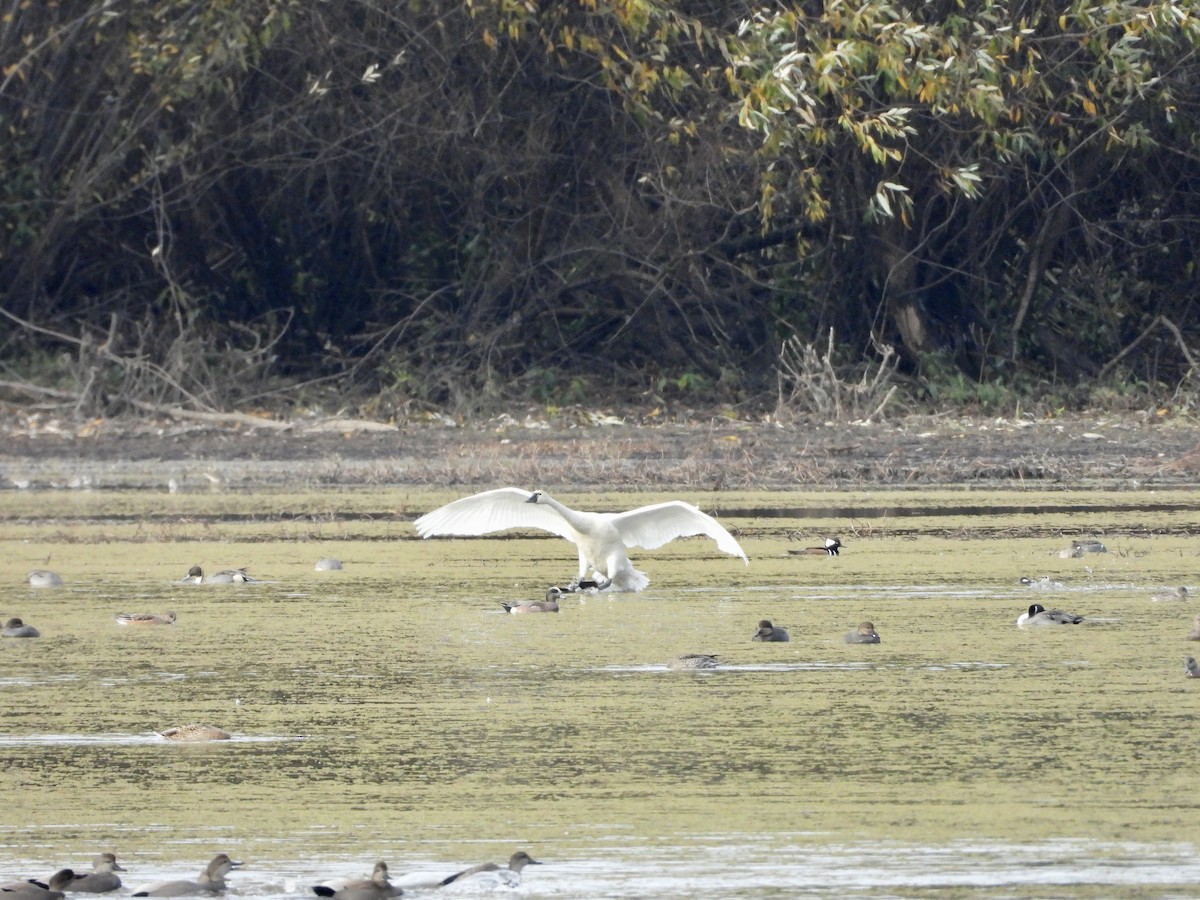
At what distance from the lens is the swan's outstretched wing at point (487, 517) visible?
31.5ft

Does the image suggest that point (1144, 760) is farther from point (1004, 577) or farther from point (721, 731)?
point (1004, 577)

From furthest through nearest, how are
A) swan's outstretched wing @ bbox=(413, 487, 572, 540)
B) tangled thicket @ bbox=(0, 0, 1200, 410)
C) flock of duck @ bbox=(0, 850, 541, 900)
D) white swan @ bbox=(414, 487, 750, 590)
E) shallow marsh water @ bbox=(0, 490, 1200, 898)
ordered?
tangled thicket @ bbox=(0, 0, 1200, 410), swan's outstretched wing @ bbox=(413, 487, 572, 540), white swan @ bbox=(414, 487, 750, 590), shallow marsh water @ bbox=(0, 490, 1200, 898), flock of duck @ bbox=(0, 850, 541, 900)

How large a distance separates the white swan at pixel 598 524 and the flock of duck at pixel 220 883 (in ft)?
15.5

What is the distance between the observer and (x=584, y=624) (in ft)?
26.3

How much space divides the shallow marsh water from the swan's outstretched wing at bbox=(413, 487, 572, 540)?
0.69 ft

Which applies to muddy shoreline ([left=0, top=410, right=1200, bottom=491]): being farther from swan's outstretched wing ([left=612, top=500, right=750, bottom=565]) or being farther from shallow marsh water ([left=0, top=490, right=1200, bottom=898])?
swan's outstretched wing ([left=612, top=500, right=750, bottom=565])

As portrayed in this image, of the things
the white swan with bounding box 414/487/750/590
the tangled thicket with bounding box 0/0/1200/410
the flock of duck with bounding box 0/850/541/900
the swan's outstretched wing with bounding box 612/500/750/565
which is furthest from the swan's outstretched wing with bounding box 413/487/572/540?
the tangled thicket with bounding box 0/0/1200/410

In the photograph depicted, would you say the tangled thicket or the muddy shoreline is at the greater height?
the tangled thicket

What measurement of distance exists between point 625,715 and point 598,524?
3143 mm

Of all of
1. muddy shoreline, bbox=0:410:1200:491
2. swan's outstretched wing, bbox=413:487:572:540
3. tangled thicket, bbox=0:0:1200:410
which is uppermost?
tangled thicket, bbox=0:0:1200:410

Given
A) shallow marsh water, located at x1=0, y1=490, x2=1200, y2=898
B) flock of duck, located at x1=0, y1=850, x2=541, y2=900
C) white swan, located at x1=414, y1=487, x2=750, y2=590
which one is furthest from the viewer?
white swan, located at x1=414, y1=487, x2=750, y2=590

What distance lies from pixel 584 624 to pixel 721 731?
2.26 meters

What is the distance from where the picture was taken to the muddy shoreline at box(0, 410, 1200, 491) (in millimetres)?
13266

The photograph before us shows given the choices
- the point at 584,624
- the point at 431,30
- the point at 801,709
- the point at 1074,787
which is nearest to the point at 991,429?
the point at 431,30
